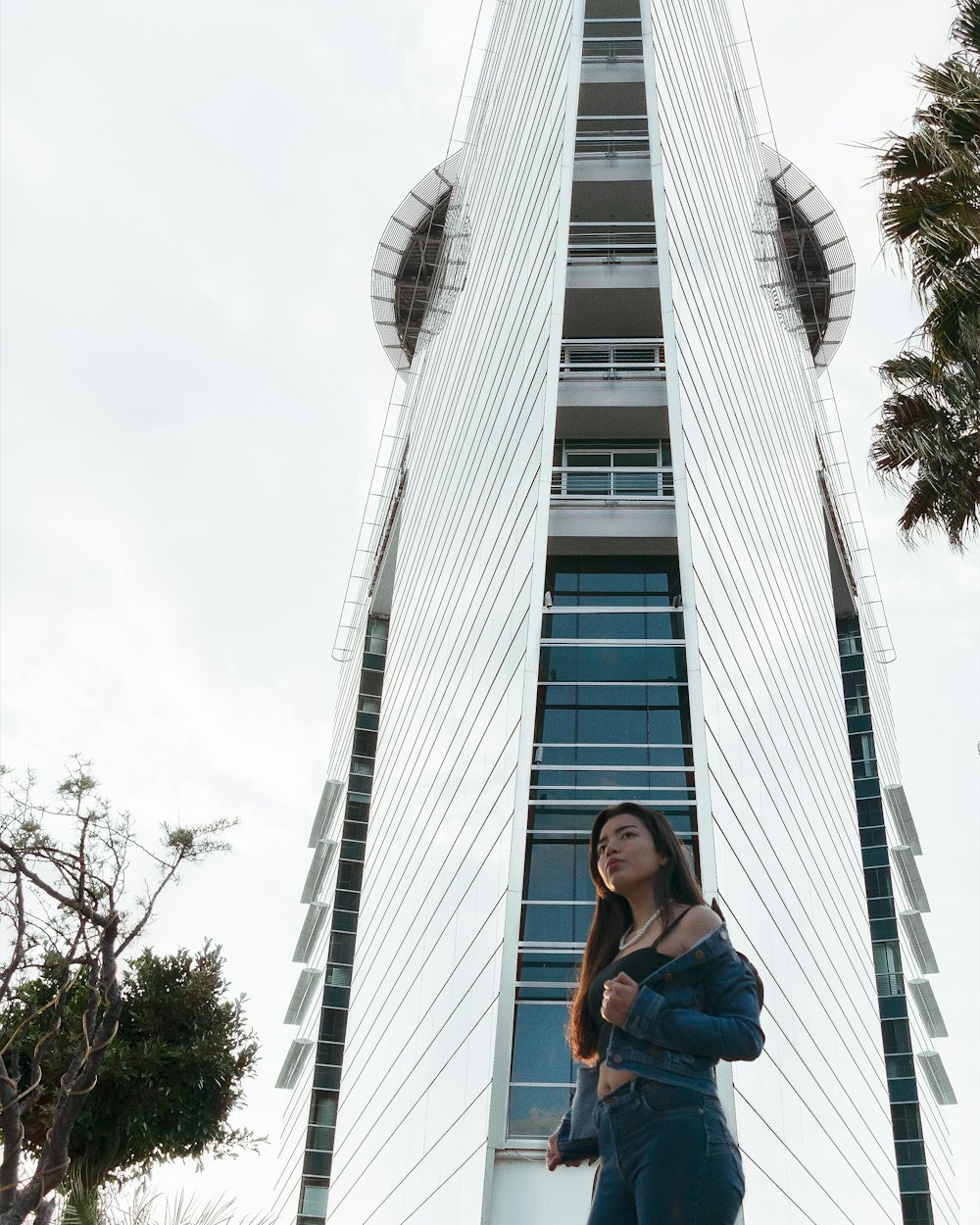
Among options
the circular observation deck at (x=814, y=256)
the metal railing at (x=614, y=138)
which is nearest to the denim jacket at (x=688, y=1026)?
the metal railing at (x=614, y=138)

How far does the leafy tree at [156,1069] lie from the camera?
19.0 m

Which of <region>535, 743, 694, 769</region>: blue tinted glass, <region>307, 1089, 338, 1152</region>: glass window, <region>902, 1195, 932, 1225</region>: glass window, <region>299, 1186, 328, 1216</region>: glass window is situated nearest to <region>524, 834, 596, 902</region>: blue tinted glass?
<region>535, 743, 694, 769</region>: blue tinted glass

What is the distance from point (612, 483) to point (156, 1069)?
50.4ft

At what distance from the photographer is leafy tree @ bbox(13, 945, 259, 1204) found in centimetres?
1902

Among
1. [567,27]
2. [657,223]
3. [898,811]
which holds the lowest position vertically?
[898,811]

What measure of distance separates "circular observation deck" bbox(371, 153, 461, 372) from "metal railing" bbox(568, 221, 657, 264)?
23.1 metres

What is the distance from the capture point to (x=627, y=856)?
15.2 ft

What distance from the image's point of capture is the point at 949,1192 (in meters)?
48.2

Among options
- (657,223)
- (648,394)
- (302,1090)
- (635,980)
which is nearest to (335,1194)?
(302,1090)

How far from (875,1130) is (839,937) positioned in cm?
461

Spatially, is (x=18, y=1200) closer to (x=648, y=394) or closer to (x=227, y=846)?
(x=227, y=846)

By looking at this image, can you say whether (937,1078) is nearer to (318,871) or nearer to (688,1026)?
(318,871)

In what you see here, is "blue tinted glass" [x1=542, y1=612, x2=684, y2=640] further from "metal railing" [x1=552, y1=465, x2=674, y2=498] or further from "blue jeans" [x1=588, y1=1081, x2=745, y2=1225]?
"blue jeans" [x1=588, y1=1081, x2=745, y2=1225]

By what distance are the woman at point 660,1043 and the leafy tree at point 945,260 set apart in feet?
31.4
